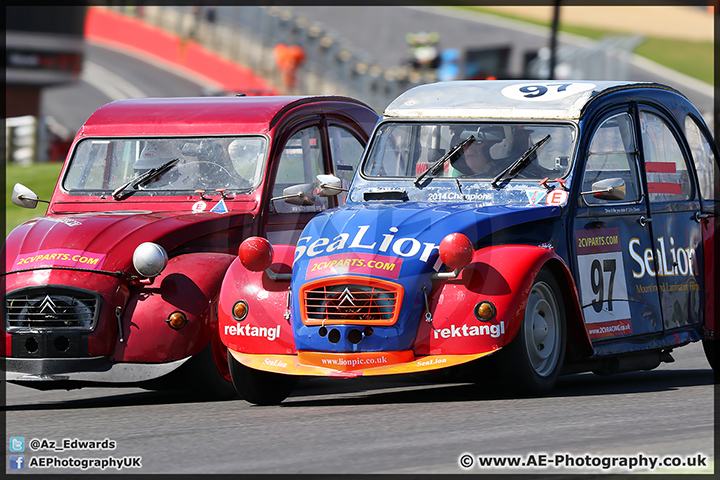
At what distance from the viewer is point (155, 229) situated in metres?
9.76

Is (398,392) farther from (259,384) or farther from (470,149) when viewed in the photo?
(470,149)

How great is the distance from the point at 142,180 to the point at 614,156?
3.97m

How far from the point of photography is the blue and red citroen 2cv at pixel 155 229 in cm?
A: 923

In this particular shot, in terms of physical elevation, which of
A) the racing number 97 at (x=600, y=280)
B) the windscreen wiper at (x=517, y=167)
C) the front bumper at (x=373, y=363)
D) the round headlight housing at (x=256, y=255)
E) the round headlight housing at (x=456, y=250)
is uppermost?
the windscreen wiper at (x=517, y=167)

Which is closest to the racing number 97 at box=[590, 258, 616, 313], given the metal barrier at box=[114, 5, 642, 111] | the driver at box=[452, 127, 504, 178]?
the driver at box=[452, 127, 504, 178]

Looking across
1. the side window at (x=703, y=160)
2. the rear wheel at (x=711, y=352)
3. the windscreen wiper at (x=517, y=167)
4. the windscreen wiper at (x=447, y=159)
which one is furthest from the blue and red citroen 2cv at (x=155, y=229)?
the rear wheel at (x=711, y=352)

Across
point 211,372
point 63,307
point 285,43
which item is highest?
point 285,43

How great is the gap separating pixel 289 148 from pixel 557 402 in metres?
3.95

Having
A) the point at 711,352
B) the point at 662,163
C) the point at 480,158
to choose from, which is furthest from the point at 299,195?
the point at 711,352

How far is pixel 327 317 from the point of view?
27.2 feet

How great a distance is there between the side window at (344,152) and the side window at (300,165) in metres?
0.21

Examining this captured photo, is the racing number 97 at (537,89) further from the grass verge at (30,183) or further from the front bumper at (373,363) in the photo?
the grass verge at (30,183)

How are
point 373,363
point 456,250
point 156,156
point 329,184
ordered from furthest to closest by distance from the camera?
point 156,156, point 329,184, point 373,363, point 456,250

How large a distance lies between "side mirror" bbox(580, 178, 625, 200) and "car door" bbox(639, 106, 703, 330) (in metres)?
0.86
